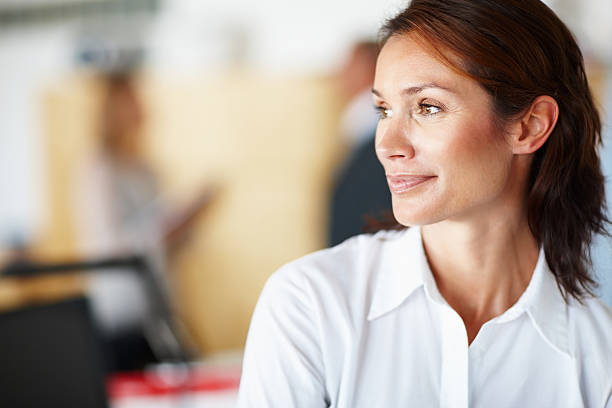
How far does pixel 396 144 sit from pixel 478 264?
0.99 ft

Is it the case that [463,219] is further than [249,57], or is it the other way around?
[249,57]

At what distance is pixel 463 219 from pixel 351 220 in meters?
1.09

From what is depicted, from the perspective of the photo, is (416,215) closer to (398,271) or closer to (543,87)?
(398,271)

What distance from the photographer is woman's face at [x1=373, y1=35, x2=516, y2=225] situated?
45.0 inches

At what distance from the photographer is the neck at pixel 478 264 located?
4.19 ft

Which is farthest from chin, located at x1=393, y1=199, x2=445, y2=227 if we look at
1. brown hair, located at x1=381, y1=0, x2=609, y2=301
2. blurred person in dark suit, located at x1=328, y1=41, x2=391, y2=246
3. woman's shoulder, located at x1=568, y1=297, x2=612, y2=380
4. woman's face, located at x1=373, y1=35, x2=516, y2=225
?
blurred person in dark suit, located at x1=328, y1=41, x2=391, y2=246

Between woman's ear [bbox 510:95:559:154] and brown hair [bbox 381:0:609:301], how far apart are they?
2cm

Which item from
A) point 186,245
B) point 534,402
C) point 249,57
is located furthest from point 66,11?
point 534,402

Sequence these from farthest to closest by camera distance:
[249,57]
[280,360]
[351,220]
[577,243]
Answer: [249,57] → [351,220] → [577,243] → [280,360]

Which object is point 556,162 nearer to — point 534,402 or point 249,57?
point 534,402

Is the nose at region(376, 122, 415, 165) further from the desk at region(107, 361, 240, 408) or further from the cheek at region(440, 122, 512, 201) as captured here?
the desk at region(107, 361, 240, 408)

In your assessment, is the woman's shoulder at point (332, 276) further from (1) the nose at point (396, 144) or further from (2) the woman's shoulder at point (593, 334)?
(2) the woman's shoulder at point (593, 334)

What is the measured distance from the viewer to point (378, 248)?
132 centimetres

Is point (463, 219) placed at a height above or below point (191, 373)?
above
